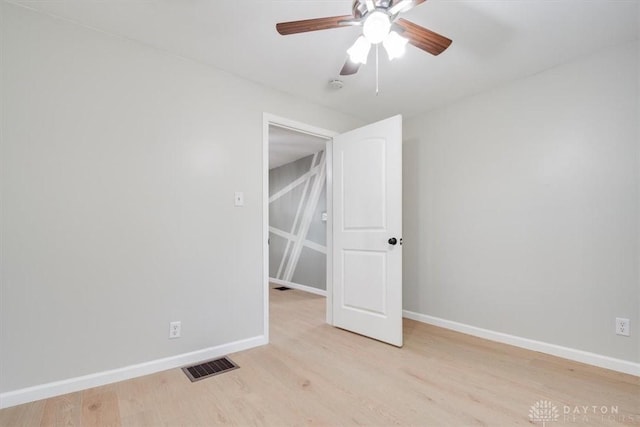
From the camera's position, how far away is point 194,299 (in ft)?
7.73

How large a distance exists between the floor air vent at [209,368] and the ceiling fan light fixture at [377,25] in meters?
2.31

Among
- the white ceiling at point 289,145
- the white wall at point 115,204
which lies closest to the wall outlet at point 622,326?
the white wall at point 115,204

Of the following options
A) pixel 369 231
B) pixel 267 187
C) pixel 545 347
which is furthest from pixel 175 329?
pixel 545 347

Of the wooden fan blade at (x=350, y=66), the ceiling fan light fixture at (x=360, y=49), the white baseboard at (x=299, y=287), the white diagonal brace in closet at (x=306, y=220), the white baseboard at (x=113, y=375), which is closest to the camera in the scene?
the ceiling fan light fixture at (x=360, y=49)

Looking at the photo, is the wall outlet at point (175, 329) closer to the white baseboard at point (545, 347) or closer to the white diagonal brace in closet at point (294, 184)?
the white baseboard at point (545, 347)

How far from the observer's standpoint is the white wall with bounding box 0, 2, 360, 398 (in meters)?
1.79

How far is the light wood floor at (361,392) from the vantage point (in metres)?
1.65

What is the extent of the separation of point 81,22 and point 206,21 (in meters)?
0.80

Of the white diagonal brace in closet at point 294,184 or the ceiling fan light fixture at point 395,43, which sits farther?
the white diagonal brace in closet at point 294,184

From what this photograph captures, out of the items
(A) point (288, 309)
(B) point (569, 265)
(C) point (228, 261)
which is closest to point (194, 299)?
(C) point (228, 261)

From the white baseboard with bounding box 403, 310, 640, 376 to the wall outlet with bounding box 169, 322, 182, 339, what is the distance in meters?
2.45

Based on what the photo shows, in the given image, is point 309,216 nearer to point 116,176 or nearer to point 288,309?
point 288,309

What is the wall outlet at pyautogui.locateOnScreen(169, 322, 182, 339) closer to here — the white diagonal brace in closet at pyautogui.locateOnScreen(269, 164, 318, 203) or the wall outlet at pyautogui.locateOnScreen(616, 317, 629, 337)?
the wall outlet at pyautogui.locateOnScreen(616, 317, 629, 337)

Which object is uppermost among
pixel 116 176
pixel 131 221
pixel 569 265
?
pixel 116 176
